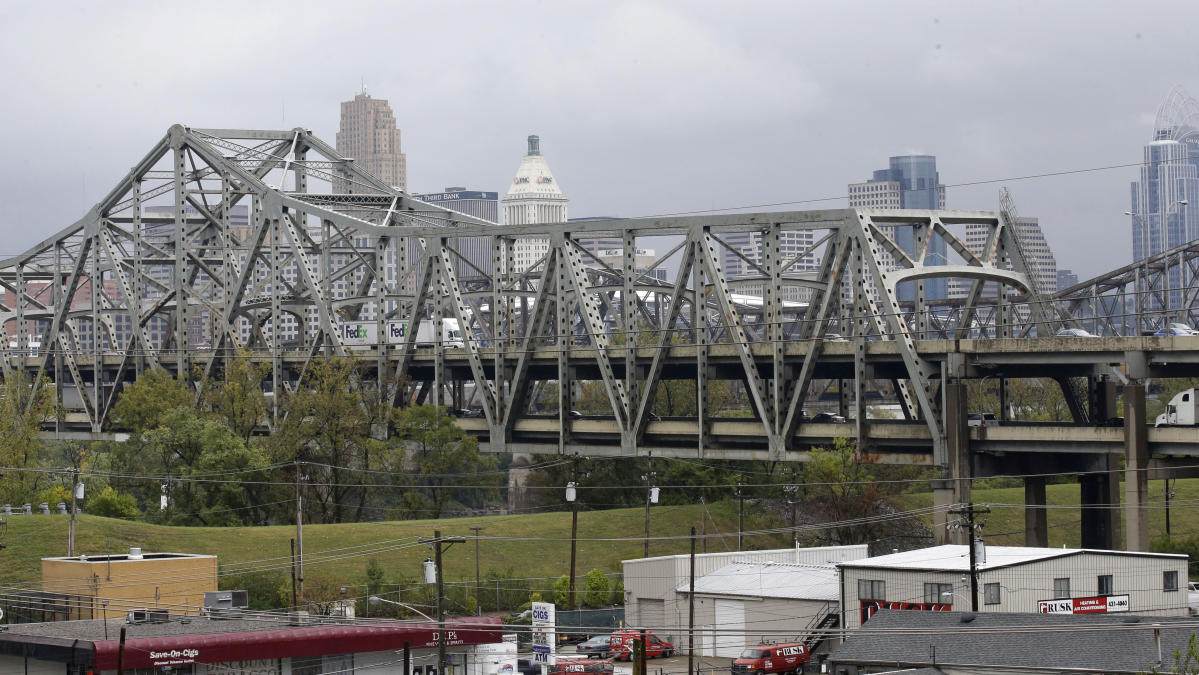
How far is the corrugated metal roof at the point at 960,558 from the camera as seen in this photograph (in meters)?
59.3

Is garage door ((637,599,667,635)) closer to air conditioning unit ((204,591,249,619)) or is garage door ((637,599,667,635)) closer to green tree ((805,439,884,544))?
green tree ((805,439,884,544))

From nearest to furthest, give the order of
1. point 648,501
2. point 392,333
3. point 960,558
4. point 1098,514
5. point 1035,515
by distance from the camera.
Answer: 1. point 960,558
2. point 1098,514
3. point 1035,515
4. point 648,501
5. point 392,333

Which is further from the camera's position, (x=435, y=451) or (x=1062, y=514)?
(x=435, y=451)

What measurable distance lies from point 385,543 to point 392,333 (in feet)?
73.5

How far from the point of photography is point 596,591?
79312mm

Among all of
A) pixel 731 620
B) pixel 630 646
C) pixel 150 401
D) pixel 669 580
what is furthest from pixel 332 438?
pixel 630 646

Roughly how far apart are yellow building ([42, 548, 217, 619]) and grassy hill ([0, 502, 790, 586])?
10955mm

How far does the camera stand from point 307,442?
106375mm

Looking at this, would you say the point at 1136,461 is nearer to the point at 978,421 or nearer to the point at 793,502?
the point at 978,421

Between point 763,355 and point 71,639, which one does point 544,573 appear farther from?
point 71,639

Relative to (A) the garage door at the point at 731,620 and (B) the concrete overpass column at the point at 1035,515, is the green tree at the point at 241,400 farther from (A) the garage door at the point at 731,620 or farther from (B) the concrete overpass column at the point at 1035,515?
(B) the concrete overpass column at the point at 1035,515

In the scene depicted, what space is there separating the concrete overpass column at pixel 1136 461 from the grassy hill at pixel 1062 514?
19.4m

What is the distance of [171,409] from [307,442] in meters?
13.2

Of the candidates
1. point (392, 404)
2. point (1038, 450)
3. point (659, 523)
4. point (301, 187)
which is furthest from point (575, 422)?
point (301, 187)
